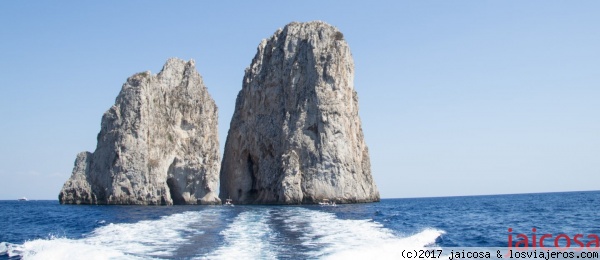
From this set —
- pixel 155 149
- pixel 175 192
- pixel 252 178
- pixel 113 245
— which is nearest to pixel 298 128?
pixel 252 178

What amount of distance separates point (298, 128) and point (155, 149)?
747 inches

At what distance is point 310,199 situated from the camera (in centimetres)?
6775

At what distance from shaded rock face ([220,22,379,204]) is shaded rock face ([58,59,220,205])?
6.88 m

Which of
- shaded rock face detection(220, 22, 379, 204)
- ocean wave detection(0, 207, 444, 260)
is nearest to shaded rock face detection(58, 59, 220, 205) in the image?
shaded rock face detection(220, 22, 379, 204)

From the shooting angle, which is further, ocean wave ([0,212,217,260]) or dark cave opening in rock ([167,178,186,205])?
dark cave opening in rock ([167,178,186,205])

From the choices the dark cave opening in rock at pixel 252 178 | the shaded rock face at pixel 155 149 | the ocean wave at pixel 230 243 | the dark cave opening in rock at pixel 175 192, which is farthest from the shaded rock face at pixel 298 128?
the ocean wave at pixel 230 243

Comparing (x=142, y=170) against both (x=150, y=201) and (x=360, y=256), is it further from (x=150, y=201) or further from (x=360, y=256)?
(x=360, y=256)

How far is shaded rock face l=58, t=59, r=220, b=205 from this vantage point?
214 ft

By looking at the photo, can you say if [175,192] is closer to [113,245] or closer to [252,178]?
[252,178]

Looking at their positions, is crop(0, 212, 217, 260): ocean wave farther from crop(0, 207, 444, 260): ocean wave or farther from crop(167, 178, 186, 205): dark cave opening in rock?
crop(167, 178, 186, 205): dark cave opening in rock

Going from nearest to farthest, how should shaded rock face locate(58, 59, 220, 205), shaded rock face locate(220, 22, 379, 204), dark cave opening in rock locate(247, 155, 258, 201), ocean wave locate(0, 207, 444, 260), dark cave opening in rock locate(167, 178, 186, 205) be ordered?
ocean wave locate(0, 207, 444, 260) < shaded rock face locate(58, 59, 220, 205) < shaded rock face locate(220, 22, 379, 204) < dark cave opening in rock locate(167, 178, 186, 205) < dark cave opening in rock locate(247, 155, 258, 201)

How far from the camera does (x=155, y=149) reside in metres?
69.1

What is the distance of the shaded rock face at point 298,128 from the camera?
2749 inches

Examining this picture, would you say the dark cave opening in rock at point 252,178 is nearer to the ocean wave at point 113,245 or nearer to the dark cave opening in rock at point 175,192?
the dark cave opening in rock at point 175,192
